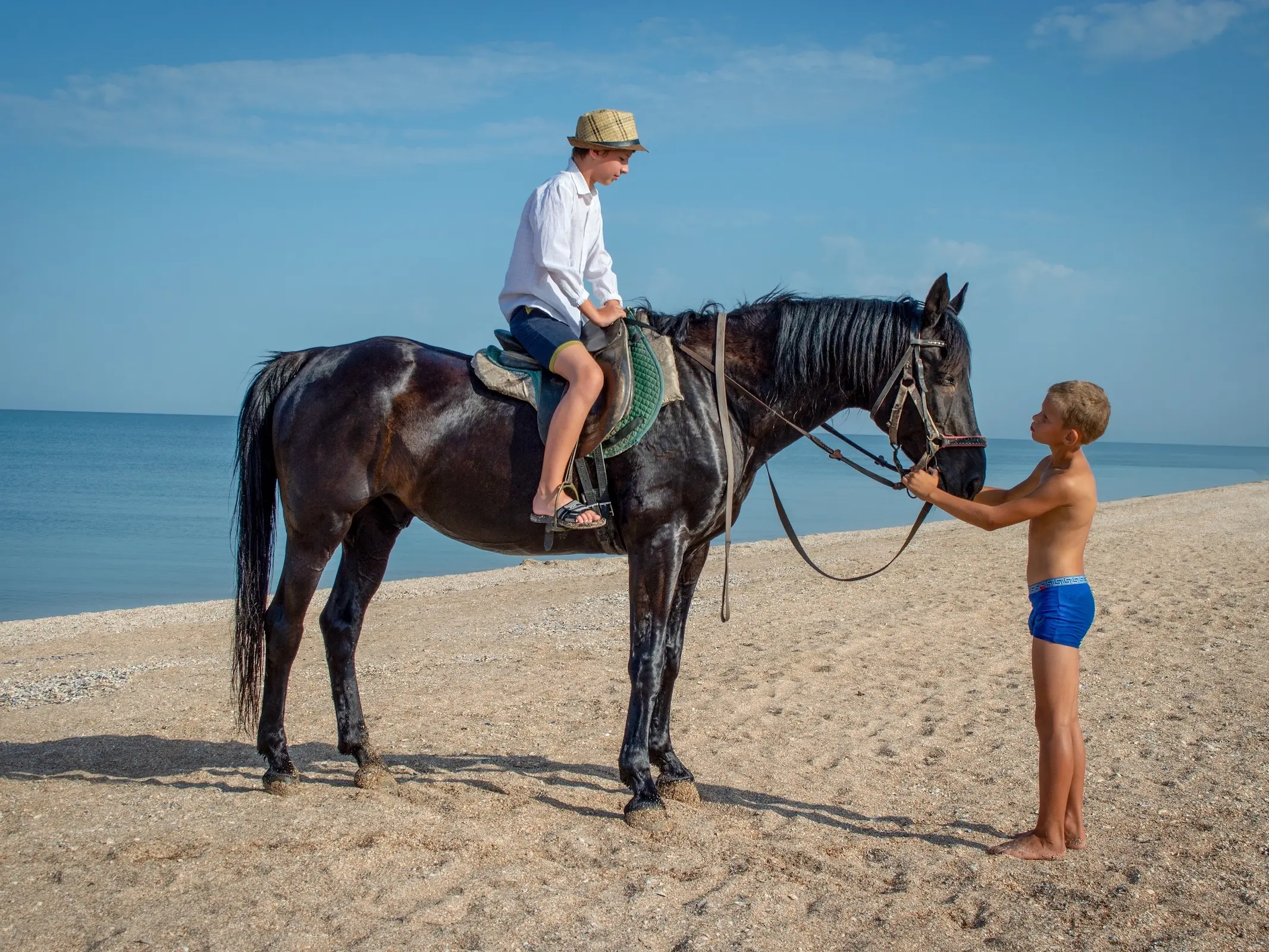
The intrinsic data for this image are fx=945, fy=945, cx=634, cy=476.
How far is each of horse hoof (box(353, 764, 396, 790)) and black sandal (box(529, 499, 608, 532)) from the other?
156cm

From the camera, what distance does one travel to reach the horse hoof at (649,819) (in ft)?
13.1

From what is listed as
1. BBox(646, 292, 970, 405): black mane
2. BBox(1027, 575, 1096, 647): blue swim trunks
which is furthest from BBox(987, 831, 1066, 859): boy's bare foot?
BBox(646, 292, 970, 405): black mane

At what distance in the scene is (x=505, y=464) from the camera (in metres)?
4.29

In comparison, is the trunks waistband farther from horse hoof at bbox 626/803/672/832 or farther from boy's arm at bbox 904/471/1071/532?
horse hoof at bbox 626/803/672/832

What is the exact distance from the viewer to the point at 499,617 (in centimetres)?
961

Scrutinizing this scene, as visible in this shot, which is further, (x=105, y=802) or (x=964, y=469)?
(x=105, y=802)

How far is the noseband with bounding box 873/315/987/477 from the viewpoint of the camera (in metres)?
3.98

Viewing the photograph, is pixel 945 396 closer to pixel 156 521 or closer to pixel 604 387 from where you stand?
pixel 604 387

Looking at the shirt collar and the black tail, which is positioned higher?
the shirt collar

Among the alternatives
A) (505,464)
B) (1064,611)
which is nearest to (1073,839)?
(1064,611)

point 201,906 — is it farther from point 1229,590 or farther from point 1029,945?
point 1229,590

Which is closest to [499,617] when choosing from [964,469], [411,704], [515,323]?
[411,704]

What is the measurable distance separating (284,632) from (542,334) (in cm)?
194

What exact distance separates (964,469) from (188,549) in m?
19.5
